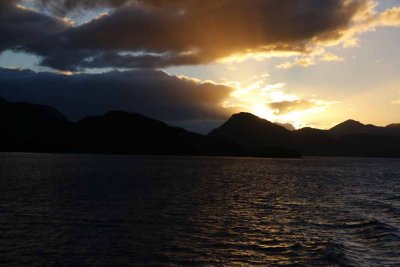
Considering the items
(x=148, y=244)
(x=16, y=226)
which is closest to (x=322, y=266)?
(x=148, y=244)

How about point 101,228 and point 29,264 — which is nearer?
point 29,264

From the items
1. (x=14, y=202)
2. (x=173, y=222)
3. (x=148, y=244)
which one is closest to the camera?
(x=148, y=244)

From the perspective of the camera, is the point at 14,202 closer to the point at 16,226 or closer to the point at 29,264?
the point at 16,226

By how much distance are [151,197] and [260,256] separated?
4150 cm

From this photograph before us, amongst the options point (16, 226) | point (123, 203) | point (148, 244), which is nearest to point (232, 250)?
point (148, 244)

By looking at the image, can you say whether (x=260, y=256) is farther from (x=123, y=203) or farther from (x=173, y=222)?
(x=123, y=203)

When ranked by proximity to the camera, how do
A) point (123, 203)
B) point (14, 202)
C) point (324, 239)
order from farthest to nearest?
point (123, 203), point (14, 202), point (324, 239)

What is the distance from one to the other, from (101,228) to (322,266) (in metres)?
21.9

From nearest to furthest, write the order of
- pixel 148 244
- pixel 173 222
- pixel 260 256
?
pixel 260 256 → pixel 148 244 → pixel 173 222

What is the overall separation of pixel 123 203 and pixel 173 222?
17.4 meters

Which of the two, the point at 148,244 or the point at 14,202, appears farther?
the point at 14,202

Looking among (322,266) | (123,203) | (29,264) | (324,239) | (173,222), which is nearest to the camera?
(29,264)

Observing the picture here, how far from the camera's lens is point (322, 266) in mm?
29797

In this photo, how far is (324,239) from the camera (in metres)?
38.9
